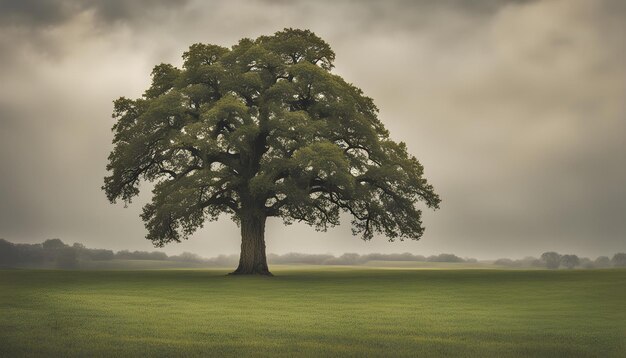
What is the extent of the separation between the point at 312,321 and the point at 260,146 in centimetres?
3344

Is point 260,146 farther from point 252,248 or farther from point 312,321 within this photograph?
point 312,321

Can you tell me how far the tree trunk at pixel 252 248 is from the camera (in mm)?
51344

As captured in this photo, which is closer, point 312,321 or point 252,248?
point 312,321

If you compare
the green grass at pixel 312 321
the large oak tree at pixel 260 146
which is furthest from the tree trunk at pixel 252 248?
the green grass at pixel 312 321

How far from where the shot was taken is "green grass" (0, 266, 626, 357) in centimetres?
1634

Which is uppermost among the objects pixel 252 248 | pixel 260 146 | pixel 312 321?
pixel 260 146

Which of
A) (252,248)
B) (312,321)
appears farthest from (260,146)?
(312,321)

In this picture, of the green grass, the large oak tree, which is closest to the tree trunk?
the large oak tree

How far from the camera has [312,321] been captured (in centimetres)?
2166

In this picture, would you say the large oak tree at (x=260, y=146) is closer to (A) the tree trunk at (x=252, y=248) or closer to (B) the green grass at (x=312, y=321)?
(A) the tree trunk at (x=252, y=248)

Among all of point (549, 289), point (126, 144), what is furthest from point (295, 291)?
point (126, 144)

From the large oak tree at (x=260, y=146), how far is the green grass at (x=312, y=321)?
14.0 meters

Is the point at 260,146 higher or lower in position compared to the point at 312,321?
higher

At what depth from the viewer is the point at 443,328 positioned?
20203 millimetres
